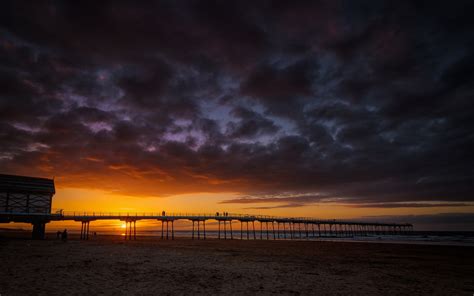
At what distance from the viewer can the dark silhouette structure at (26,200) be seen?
122ft

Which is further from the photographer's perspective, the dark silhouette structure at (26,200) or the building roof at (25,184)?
Result: the building roof at (25,184)

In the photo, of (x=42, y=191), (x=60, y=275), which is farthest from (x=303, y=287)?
(x=42, y=191)

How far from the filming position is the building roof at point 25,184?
3772 cm

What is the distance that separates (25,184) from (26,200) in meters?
2.26

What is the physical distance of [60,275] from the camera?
12.7 m

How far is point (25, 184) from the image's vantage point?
39219 millimetres

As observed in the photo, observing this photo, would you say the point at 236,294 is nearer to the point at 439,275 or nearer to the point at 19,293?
the point at 19,293

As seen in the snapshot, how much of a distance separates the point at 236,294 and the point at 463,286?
11.3 m

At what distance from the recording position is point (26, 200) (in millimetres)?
38938

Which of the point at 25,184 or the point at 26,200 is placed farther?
the point at 25,184

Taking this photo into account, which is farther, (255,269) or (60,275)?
(255,269)

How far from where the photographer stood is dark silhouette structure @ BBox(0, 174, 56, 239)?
37.1 meters

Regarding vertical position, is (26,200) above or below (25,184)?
below

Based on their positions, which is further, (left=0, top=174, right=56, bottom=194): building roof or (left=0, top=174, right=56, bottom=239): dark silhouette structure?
(left=0, top=174, right=56, bottom=194): building roof
